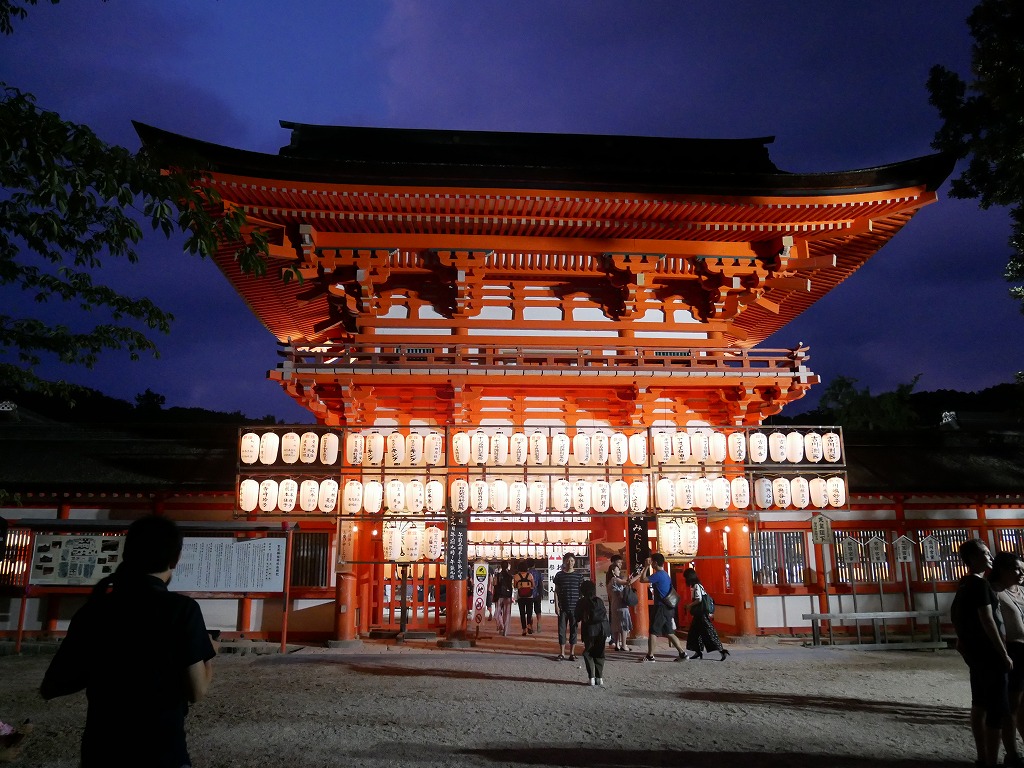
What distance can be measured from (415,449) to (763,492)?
7.05m

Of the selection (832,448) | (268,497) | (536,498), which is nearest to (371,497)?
(268,497)

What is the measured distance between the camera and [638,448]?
13.4m

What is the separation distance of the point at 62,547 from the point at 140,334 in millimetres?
6906

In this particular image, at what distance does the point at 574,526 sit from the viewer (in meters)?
14.0

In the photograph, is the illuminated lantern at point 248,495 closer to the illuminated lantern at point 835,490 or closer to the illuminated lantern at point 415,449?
the illuminated lantern at point 415,449

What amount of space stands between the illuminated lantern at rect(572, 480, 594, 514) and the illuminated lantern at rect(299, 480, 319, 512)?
501cm

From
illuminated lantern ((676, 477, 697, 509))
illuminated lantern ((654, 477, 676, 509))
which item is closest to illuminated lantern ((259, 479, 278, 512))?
illuminated lantern ((654, 477, 676, 509))

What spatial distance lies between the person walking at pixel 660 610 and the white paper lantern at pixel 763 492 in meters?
2.62

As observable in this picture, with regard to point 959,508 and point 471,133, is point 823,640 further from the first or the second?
point 471,133

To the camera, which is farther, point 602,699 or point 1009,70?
point 1009,70

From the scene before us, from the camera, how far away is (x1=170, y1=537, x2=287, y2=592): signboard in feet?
40.6

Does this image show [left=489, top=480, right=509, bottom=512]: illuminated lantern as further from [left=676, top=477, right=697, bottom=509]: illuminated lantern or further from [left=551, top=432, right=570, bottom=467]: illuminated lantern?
[left=676, top=477, right=697, bottom=509]: illuminated lantern

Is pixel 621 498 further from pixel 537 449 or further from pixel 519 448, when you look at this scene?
pixel 519 448

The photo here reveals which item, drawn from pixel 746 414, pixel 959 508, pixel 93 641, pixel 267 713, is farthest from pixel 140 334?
pixel 959 508
